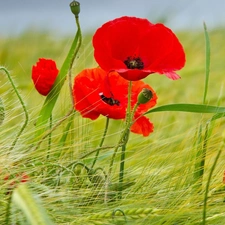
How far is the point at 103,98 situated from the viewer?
2.97ft

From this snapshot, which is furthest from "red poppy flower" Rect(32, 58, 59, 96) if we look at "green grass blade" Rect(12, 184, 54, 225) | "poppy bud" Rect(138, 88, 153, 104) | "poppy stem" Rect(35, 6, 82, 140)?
"green grass blade" Rect(12, 184, 54, 225)

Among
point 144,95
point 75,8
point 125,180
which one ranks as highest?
point 75,8

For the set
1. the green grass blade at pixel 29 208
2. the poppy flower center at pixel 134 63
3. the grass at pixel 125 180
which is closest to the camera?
the green grass blade at pixel 29 208

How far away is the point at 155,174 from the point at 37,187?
0.16 meters

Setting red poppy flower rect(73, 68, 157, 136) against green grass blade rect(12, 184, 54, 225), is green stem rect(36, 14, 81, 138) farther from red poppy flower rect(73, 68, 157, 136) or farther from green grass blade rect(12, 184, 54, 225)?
green grass blade rect(12, 184, 54, 225)

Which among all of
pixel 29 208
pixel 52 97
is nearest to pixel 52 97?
pixel 52 97

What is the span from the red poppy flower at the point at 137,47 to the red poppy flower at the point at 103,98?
0.03 metres

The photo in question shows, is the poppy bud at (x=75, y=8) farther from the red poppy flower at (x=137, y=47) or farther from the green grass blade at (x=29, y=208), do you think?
the green grass blade at (x=29, y=208)

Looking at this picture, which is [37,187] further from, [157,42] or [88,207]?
[157,42]

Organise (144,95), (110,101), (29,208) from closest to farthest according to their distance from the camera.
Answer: (29,208) → (144,95) → (110,101)

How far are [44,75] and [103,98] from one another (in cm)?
8

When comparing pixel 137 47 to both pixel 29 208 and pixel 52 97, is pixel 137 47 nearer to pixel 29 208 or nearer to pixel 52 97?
pixel 52 97

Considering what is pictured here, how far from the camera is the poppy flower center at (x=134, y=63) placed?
2.81ft

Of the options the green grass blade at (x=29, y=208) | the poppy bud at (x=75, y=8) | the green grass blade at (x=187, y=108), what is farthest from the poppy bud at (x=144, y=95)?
the green grass blade at (x=29, y=208)
